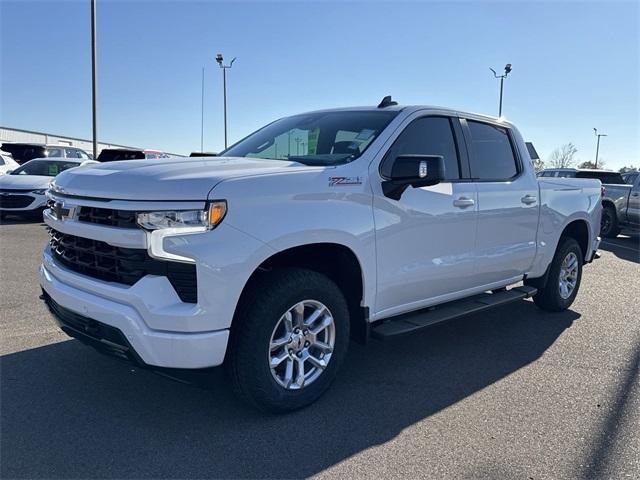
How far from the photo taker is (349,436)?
10.0ft

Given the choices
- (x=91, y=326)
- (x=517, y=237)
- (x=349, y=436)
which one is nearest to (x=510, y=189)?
(x=517, y=237)

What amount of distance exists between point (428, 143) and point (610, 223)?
449 inches

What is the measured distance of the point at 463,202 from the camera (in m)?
4.17

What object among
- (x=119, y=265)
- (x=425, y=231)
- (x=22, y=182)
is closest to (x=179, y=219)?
(x=119, y=265)

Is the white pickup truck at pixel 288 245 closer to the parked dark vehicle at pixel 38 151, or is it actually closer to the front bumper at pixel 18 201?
the front bumper at pixel 18 201

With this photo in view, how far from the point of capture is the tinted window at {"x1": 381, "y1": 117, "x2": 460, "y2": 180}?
12.5 ft

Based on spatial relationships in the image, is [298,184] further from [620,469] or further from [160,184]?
[620,469]

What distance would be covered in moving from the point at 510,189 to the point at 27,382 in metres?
4.17

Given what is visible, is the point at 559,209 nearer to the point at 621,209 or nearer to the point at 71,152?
the point at 621,209

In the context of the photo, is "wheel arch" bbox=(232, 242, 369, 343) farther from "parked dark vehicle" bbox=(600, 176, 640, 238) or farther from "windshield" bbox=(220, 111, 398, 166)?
"parked dark vehicle" bbox=(600, 176, 640, 238)

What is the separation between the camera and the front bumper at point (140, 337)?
107 inches

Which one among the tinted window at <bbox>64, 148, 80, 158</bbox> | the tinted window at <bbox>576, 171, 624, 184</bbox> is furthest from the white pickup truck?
the tinted window at <bbox>64, 148, 80, 158</bbox>

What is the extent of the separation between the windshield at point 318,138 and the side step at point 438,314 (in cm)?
123

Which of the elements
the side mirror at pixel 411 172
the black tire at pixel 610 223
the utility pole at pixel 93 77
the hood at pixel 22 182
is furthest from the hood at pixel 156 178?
the utility pole at pixel 93 77
